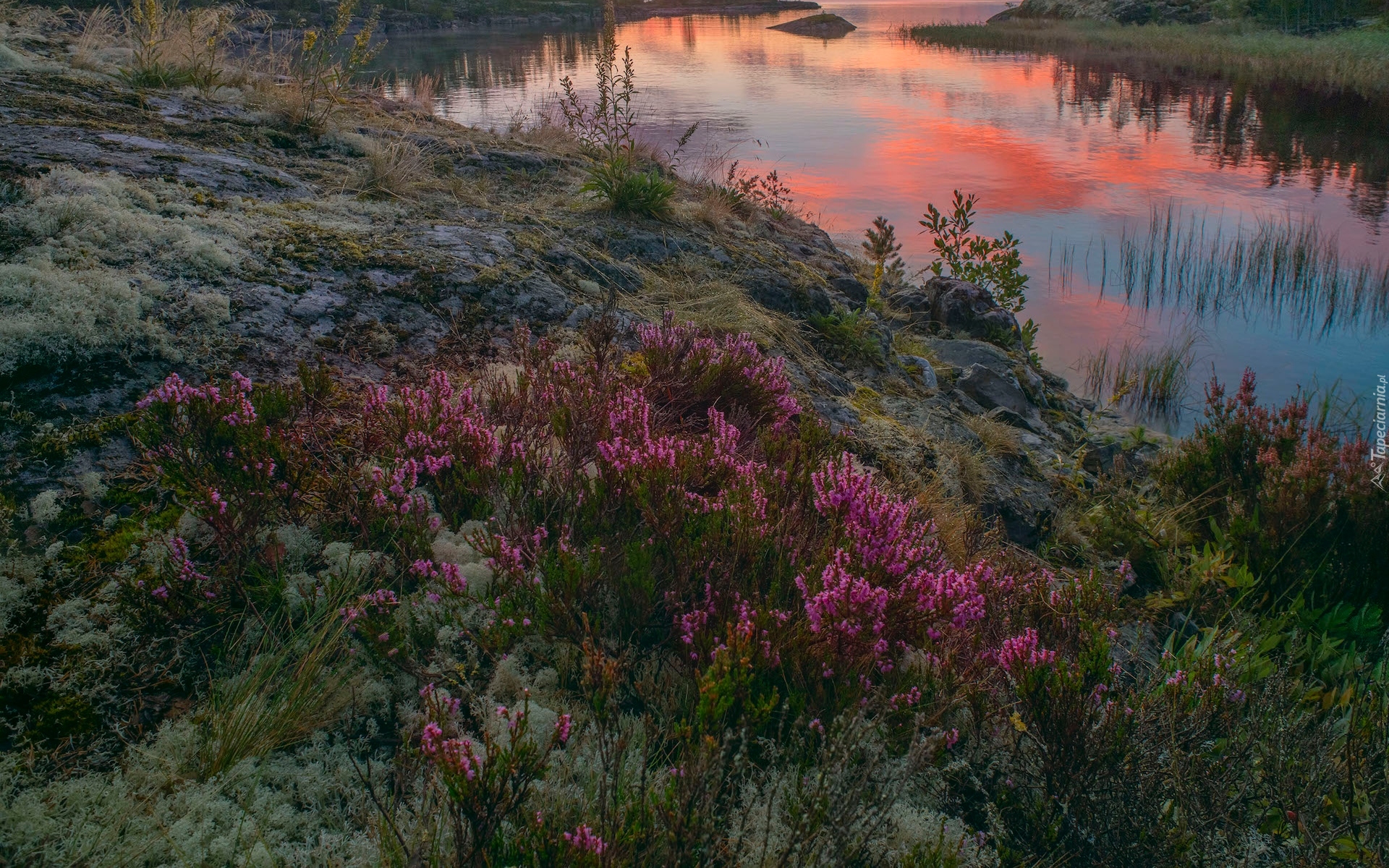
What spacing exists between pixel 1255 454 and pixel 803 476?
387 cm

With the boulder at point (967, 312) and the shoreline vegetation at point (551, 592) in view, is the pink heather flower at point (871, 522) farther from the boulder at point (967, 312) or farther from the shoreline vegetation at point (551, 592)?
the boulder at point (967, 312)

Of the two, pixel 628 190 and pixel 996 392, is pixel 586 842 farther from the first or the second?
pixel 996 392

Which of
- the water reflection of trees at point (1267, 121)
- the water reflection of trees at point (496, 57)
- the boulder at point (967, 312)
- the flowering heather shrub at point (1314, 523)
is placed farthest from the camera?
the water reflection of trees at point (496, 57)

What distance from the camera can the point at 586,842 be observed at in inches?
65.0

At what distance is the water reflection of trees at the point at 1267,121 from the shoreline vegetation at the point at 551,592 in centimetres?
1462

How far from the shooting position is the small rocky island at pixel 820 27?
6572 cm

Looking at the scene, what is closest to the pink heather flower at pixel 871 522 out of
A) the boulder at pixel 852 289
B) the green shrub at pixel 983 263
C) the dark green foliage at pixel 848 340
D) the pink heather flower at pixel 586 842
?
the pink heather flower at pixel 586 842

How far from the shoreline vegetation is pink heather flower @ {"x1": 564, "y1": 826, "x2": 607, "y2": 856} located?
2 centimetres

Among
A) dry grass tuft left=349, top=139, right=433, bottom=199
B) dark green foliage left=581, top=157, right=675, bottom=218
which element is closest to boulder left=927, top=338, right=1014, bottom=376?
dark green foliage left=581, top=157, right=675, bottom=218

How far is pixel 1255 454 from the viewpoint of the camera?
16.6 ft

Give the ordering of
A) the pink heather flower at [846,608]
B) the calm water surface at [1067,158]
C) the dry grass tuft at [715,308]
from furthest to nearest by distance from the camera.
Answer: the calm water surface at [1067,158] → the dry grass tuft at [715,308] → the pink heather flower at [846,608]

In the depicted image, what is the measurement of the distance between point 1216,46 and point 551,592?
47.6 meters

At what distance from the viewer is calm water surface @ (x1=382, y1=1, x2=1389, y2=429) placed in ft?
33.8

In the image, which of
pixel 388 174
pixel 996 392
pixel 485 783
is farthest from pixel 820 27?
pixel 485 783
